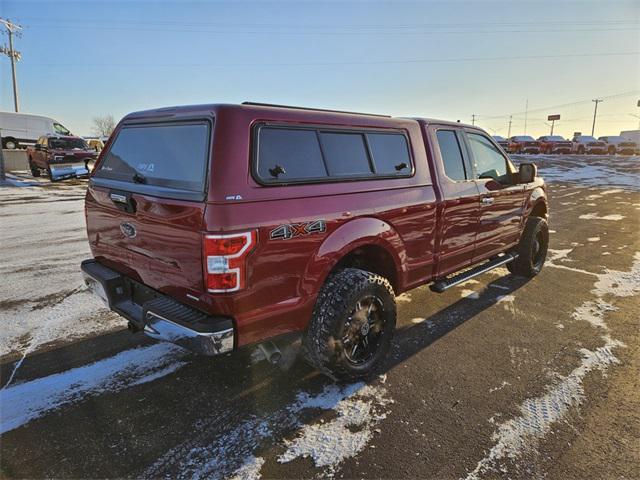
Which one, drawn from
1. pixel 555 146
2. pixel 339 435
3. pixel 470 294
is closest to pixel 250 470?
pixel 339 435

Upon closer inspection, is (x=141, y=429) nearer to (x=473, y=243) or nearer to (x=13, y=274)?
(x=473, y=243)

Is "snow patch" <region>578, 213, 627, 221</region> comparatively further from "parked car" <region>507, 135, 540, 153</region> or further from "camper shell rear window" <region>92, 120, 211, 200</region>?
"parked car" <region>507, 135, 540, 153</region>

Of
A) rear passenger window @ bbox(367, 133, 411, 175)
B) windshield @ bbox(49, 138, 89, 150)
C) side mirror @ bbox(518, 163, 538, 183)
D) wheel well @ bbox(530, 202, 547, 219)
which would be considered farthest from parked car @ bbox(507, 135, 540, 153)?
rear passenger window @ bbox(367, 133, 411, 175)

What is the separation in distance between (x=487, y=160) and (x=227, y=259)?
3451 millimetres

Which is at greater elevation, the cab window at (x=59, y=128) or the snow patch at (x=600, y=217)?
the cab window at (x=59, y=128)

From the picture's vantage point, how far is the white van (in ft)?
95.0

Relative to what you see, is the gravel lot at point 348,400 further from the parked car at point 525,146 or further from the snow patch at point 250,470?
the parked car at point 525,146

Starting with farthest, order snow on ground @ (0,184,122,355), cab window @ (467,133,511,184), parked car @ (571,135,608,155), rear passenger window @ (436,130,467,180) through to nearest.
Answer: parked car @ (571,135,608,155), cab window @ (467,133,511,184), rear passenger window @ (436,130,467,180), snow on ground @ (0,184,122,355)

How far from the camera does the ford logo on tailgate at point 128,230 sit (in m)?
2.80

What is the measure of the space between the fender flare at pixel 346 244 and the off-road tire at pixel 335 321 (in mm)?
125

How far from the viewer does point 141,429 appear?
2.52m

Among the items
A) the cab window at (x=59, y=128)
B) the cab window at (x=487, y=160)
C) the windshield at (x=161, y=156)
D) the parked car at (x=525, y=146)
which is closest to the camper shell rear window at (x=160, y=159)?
the windshield at (x=161, y=156)

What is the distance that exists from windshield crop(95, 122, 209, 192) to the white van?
31855 mm

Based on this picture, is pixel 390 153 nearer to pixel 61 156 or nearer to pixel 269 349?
pixel 269 349
